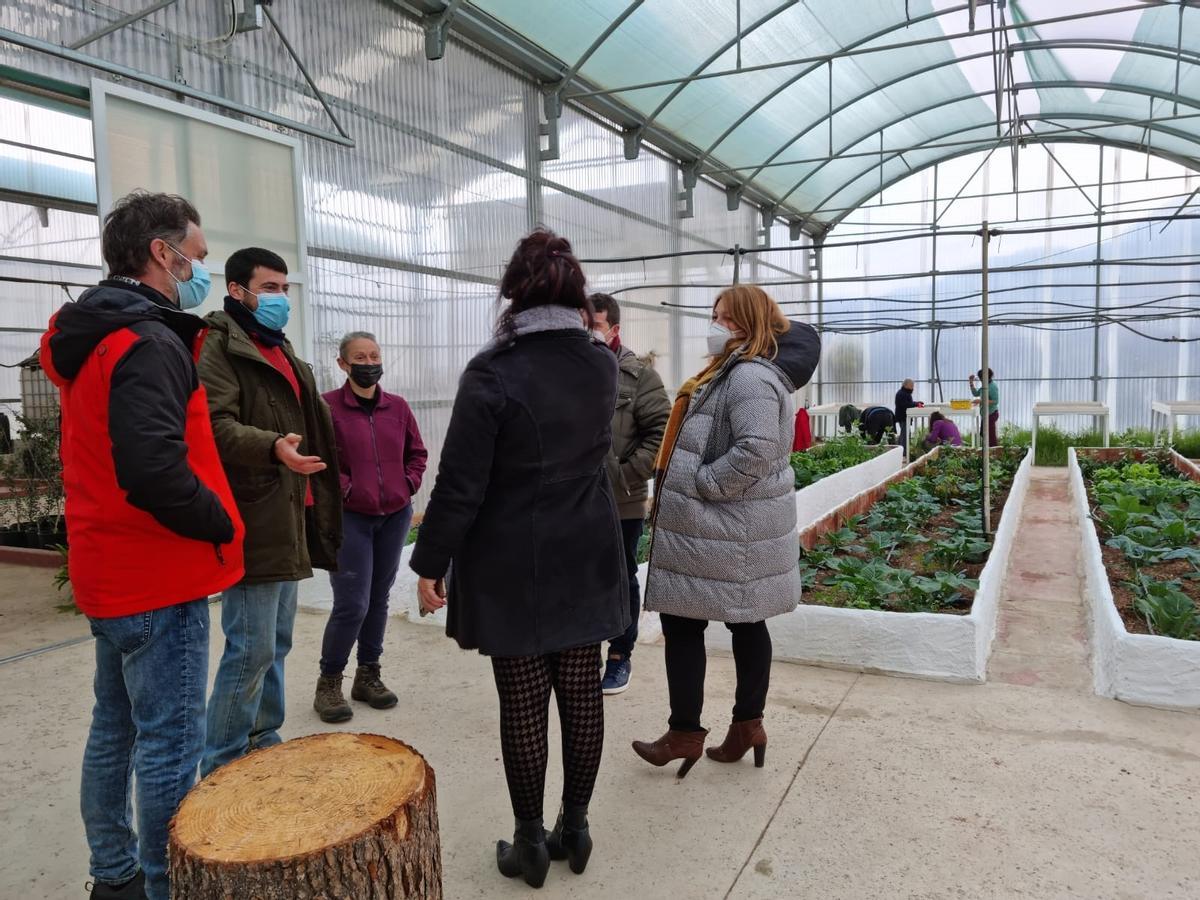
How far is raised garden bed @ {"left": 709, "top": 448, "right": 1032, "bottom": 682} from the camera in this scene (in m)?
3.48

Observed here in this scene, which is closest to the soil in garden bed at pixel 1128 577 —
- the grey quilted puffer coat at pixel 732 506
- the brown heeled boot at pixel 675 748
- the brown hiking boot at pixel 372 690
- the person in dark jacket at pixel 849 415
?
the grey quilted puffer coat at pixel 732 506

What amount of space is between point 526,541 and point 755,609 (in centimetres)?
87

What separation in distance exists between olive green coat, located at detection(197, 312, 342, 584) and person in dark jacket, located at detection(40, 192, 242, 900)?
0.28 m

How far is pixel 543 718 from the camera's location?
2.10 meters

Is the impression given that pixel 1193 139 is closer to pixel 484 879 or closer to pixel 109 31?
pixel 109 31

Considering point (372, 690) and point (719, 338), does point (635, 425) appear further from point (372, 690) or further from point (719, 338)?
point (372, 690)

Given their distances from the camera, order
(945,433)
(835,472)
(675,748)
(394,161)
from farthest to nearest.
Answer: (945,433) < (835,472) < (394,161) < (675,748)

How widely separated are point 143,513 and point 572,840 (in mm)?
1323

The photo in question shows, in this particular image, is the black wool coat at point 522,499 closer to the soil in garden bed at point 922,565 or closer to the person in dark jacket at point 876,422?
the soil in garden bed at point 922,565

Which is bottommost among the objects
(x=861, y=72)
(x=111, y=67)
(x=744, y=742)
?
(x=744, y=742)

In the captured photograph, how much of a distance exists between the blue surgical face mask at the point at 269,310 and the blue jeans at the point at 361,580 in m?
0.93

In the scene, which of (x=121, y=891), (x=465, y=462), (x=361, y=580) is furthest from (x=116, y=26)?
(x=121, y=891)

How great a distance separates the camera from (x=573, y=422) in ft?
6.49

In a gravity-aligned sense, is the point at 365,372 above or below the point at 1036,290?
below
